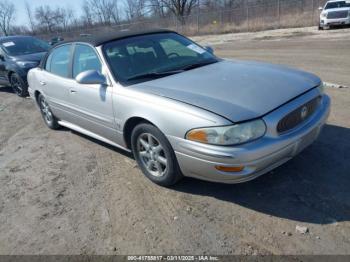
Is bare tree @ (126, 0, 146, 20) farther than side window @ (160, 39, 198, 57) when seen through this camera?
Yes

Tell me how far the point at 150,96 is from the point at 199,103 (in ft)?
1.95

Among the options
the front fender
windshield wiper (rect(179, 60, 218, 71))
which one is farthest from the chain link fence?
the front fender

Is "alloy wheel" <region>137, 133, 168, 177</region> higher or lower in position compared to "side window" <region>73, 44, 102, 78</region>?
lower

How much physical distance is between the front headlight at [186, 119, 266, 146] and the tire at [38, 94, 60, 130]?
379 cm

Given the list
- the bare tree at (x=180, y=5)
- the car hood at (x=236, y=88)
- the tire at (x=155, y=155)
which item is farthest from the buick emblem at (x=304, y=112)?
the bare tree at (x=180, y=5)

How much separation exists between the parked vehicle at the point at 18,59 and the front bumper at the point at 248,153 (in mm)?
7098

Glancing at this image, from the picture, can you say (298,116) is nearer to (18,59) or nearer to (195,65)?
(195,65)

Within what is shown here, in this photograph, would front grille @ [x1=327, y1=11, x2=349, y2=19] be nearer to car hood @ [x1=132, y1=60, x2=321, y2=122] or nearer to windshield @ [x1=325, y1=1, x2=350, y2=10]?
windshield @ [x1=325, y1=1, x2=350, y2=10]

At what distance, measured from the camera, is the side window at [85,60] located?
4193mm

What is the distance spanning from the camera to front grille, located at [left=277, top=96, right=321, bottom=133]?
122 inches

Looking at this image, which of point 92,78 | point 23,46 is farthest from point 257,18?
point 92,78

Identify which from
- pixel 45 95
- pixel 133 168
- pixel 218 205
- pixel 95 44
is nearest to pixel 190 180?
pixel 218 205

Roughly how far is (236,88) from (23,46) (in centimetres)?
866

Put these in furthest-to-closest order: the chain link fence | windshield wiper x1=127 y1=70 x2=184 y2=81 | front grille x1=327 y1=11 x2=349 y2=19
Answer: the chain link fence → front grille x1=327 y1=11 x2=349 y2=19 → windshield wiper x1=127 y1=70 x2=184 y2=81
